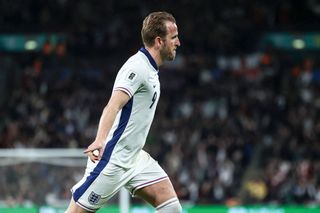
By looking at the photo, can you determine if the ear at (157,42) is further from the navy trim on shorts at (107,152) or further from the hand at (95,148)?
the hand at (95,148)

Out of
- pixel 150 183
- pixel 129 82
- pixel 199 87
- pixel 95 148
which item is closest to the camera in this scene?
pixel 95 148

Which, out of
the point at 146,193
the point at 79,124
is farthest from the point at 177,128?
the point at 146,193

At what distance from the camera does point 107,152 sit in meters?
7.00

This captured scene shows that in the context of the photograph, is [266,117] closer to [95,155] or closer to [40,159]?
[40,159]

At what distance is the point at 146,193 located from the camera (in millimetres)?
7285

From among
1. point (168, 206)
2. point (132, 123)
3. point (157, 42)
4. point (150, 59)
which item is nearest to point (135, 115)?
point (132, 123)

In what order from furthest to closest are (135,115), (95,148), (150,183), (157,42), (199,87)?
(199,87) → (150,183) → (157,42) → (135,115) → (95,148)

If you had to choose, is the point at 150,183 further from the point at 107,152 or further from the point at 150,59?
the point at 150,59

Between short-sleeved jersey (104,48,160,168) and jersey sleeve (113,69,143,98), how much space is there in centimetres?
1

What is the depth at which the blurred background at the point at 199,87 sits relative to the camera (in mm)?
18016

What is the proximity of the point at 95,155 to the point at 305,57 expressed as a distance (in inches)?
621

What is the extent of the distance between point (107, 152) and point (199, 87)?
46.8 ft

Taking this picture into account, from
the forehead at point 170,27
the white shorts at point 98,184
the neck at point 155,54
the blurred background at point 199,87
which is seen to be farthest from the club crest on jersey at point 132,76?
the blurred background at point 199,87

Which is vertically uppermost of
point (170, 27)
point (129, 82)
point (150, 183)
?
point (170, 27)
